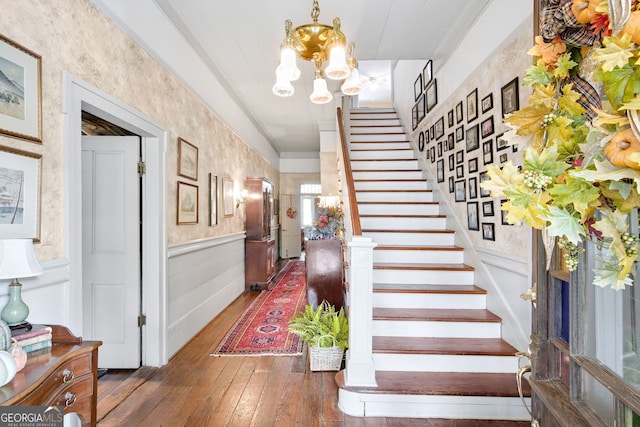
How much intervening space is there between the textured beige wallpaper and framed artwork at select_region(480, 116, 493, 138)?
115 inches

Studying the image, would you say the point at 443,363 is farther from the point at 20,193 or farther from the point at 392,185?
the point at 20,193

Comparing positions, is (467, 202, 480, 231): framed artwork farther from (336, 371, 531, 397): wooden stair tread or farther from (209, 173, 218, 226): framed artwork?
(209, 173, 218, 226): framed artwork

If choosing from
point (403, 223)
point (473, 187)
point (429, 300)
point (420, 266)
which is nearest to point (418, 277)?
point (420, 266)

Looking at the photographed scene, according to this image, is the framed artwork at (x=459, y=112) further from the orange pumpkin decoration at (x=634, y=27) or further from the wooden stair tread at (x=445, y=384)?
the orange pumpkin decoration at (x=634, y=27)

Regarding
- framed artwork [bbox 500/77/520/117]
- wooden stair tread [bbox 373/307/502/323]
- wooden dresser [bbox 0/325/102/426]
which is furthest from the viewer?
wooden stair tread [bbox 373/307/502/323]

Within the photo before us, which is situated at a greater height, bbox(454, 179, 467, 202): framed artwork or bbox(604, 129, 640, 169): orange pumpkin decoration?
bbox(454, 179, 467, 202): framed artwork

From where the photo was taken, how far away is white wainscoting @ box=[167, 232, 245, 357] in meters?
3.30

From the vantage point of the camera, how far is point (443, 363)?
250 cm

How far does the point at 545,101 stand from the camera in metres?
0.71

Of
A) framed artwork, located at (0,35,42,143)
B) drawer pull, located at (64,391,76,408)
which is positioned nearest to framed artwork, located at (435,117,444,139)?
framed artwork, located at (0,35,42,143)

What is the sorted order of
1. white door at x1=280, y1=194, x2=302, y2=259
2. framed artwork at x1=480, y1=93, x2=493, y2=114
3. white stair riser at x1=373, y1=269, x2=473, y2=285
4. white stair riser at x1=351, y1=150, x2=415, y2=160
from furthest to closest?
white door at x1=280, y1=194, x2=302, y2=259 < white stair riser at x1=351, y1=150, x2=415, y2=160 < white stair riser at x1=373, y1=269, x2=473, y2=285 < framed artwork at x1=480, y1=93, x2=493, y2=114

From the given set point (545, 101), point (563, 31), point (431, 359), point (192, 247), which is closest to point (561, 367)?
point (545, 101)

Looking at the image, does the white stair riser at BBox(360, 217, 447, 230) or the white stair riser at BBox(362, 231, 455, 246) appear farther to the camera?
the white stair riser at BBox(360, 217, 447, 230)

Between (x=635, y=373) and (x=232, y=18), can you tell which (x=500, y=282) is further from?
(x=232, y=18)
